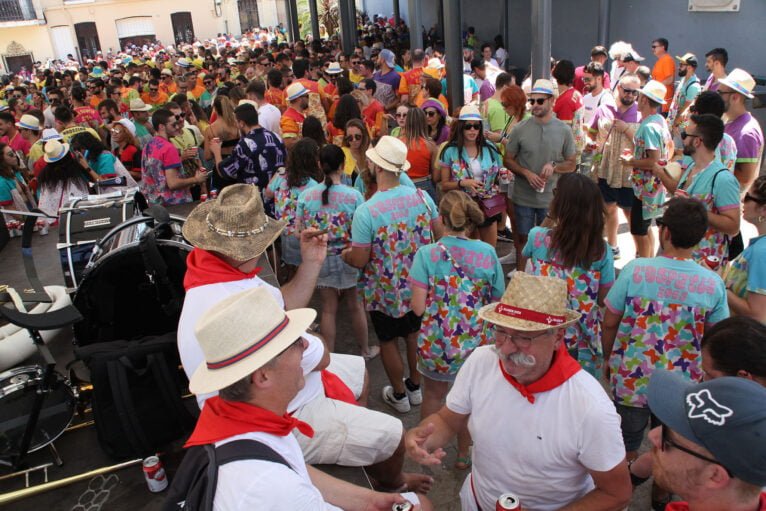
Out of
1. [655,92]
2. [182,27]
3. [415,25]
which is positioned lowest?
[655,92]

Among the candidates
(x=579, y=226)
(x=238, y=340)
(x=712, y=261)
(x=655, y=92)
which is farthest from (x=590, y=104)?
(x=238, y=340)

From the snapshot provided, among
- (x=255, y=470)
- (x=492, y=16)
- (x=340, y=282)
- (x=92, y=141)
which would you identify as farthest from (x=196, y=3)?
(x=255, y=470)

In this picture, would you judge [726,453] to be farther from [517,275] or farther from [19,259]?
[19,259]

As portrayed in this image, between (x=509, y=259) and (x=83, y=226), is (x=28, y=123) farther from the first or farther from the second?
(x=509, y=259)

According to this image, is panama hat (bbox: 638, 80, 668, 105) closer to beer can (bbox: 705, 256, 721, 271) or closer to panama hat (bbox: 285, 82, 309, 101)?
beer can (bbox: 705, 256, 721, 271)

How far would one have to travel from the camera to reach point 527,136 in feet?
17.6

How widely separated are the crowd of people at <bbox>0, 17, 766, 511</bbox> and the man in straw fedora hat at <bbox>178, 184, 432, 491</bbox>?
1cm

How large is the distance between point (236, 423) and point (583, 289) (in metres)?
2.25

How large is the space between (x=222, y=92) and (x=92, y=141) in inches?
127

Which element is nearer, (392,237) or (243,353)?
(243,353)

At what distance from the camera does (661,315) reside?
2.84 metres

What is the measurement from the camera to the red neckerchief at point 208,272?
8.50ft

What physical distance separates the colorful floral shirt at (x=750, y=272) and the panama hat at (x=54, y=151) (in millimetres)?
6020

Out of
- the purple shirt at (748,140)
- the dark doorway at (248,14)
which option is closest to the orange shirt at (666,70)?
the purple shirt at (748,140)
